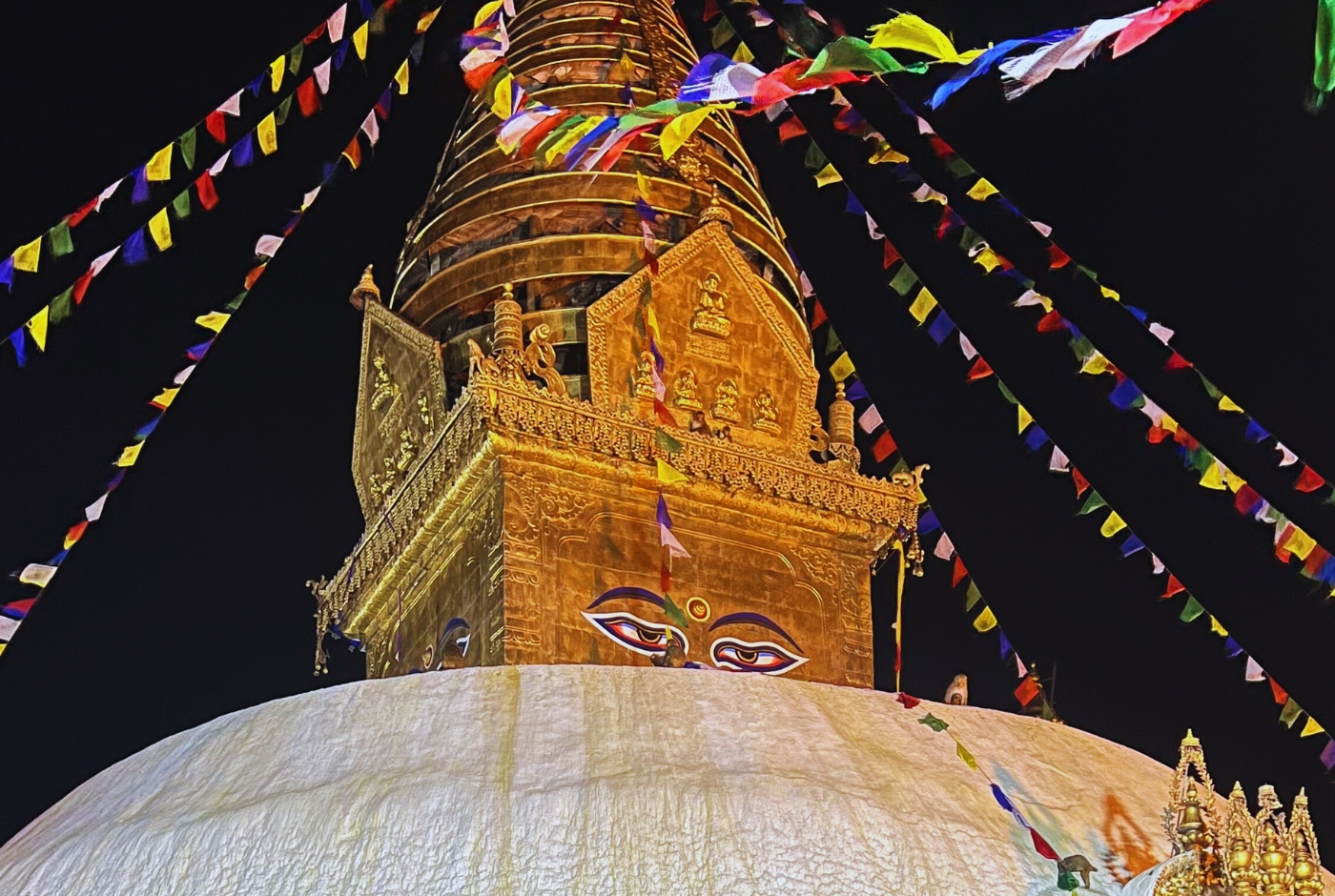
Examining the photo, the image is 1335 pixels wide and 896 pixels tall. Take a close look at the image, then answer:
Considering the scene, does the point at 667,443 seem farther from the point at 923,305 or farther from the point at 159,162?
the point at 159,162

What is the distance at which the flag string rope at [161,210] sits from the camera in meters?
6.61

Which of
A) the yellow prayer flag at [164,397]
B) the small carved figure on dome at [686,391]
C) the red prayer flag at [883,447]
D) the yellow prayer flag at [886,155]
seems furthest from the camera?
the small carved figure on dome at [686,391]

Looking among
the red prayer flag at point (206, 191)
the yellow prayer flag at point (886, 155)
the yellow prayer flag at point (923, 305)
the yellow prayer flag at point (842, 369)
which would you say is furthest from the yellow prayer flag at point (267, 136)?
the yellow prayer flag at point (842, 369)

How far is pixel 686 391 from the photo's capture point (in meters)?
9.65

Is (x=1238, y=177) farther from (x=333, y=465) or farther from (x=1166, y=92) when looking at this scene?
(x=333, y=465)

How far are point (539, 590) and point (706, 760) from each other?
4205mm

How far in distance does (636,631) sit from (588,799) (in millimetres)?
4493

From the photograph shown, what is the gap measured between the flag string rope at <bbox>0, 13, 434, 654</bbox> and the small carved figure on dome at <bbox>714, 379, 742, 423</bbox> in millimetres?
2443

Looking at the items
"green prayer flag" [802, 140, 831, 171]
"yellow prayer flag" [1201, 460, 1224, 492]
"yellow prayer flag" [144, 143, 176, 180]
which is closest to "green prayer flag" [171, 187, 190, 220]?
"yellow prayer flag" [144, 143, 176, 180]

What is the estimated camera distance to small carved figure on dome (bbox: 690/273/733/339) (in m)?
9.87

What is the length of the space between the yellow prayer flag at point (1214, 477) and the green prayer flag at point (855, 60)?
2.62 meters

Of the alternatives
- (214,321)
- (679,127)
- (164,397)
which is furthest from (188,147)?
(679,127)

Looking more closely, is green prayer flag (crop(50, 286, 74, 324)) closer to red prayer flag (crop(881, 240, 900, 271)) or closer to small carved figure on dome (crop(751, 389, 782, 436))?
red prayer flag (crop(881, 240, 900, 271))

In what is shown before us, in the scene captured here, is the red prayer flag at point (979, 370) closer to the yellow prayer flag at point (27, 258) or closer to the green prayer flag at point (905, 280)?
the green prayer flag at point (905, 280)
